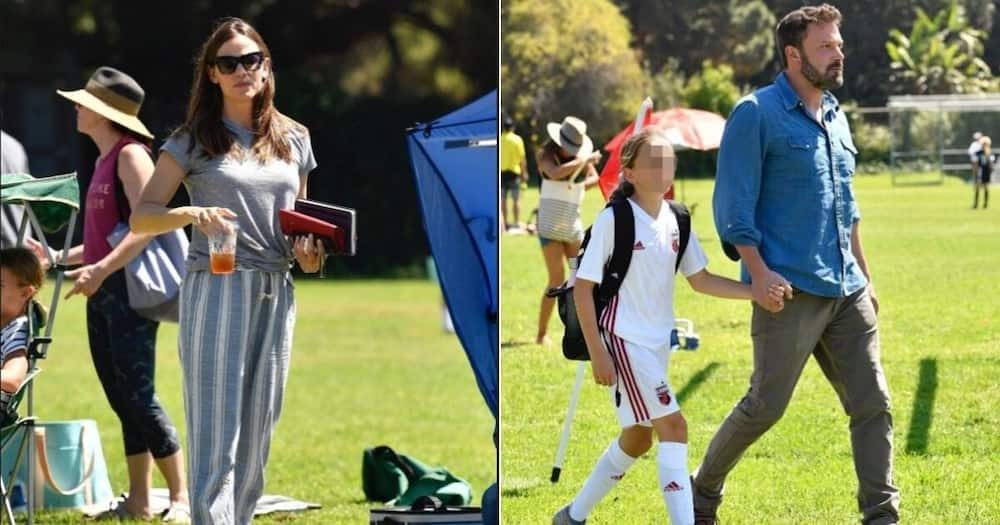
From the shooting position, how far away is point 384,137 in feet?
100

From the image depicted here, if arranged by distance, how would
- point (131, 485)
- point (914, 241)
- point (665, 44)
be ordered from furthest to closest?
point (665, 44), point (914, 241), point (131, 485)

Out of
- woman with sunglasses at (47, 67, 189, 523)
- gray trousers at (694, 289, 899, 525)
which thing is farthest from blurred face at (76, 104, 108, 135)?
gray trousers at (694, 289, 899, 525)

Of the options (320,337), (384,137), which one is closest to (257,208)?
(320,337)

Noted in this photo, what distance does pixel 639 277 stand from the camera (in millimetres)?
4715

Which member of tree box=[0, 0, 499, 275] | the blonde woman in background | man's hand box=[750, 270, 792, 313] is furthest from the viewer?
tree box=[0, 0, 499, 275]

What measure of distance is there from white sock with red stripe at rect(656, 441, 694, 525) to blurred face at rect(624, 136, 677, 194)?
0.70m

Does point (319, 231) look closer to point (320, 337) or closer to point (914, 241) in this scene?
point (914, 241)

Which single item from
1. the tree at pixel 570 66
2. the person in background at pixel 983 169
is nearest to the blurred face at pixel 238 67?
the person in background at pixel 983 169

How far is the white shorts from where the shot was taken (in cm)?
470

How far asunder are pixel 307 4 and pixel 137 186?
26125 millimetres

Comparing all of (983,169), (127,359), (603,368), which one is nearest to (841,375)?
(603,368)

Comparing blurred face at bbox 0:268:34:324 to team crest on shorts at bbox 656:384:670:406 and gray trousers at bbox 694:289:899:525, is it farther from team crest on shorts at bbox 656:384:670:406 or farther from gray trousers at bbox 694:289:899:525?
gray trousers at bbox 694:289:899:525

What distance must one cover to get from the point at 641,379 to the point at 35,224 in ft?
7.09

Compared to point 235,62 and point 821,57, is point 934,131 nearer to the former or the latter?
point 821,57
